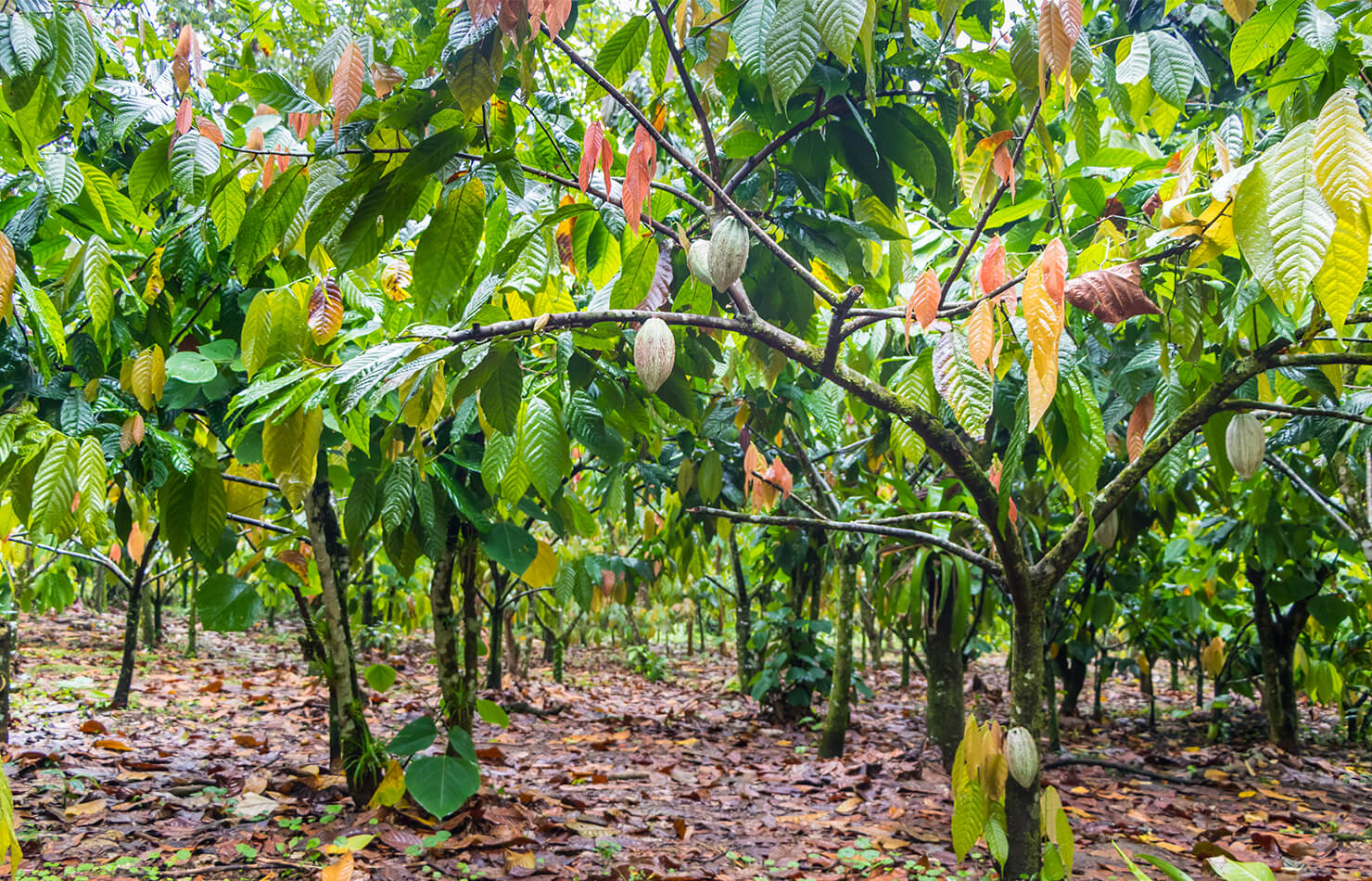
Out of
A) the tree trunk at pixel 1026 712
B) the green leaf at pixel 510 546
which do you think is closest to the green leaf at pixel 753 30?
the tree trunk at pixel 1026 712

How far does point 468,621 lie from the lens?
109 inches

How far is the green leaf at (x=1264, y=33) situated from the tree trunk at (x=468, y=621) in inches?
76.9

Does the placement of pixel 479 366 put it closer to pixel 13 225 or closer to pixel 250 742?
pixel 13 225

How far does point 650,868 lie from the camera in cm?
189

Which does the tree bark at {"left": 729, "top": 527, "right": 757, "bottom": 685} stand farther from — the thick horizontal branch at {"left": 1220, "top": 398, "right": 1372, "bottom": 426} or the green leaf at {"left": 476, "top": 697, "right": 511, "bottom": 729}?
the thick horizontal branch at {"left": 1220, "top": 398, "right": 1372, "bottom": 426}

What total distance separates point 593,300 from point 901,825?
6.13 feet

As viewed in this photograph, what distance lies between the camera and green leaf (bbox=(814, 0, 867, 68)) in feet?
2.43

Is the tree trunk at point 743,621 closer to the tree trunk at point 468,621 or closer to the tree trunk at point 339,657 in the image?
the tree trunk at point 468,621

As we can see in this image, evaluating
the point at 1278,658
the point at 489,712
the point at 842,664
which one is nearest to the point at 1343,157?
the point at 489,712

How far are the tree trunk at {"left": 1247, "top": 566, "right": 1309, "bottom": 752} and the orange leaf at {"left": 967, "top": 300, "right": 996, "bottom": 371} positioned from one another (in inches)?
132

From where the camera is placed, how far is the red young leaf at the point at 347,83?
92 centimetres

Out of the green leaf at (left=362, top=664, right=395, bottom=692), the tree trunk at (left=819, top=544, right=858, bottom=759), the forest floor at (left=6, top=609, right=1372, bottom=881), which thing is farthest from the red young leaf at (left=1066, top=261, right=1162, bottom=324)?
the tree trunk at (left=819, top=544, right=858, bottom=759)

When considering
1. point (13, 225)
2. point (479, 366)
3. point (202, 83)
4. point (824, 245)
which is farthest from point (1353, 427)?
point (13, 225)

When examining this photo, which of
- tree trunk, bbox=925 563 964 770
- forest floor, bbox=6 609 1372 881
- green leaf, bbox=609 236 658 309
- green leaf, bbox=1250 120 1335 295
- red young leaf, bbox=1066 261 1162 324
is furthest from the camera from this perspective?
tree trunk, bbox=925 563 964 770
